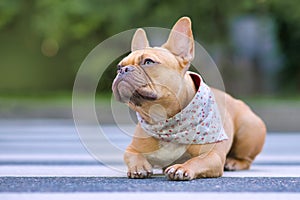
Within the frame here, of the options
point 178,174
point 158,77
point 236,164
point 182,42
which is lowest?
point 178,174

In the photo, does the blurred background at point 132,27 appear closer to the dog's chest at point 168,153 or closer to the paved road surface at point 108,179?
the paved road surface at point 108,179

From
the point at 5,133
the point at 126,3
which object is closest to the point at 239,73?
the point at 126,3

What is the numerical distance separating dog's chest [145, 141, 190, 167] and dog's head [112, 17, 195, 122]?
17cm

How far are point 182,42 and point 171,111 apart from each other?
369 mm

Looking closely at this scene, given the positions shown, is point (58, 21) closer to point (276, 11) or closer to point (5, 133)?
point (276, 11)

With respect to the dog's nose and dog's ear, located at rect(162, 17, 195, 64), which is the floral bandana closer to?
dog's ear, located at rect(162, 17, 195, 64)

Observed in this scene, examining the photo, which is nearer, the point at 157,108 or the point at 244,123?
the point at 157,108

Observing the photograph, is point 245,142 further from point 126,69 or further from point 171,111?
point 126,69

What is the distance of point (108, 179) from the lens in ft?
11.4

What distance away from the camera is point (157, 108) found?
3.63 m

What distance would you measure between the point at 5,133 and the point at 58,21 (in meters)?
8.43

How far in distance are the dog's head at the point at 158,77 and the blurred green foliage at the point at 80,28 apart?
7571 mm

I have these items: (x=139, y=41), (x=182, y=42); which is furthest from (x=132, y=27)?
(x=182, y=42)

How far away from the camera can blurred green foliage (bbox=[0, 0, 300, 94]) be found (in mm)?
14352
